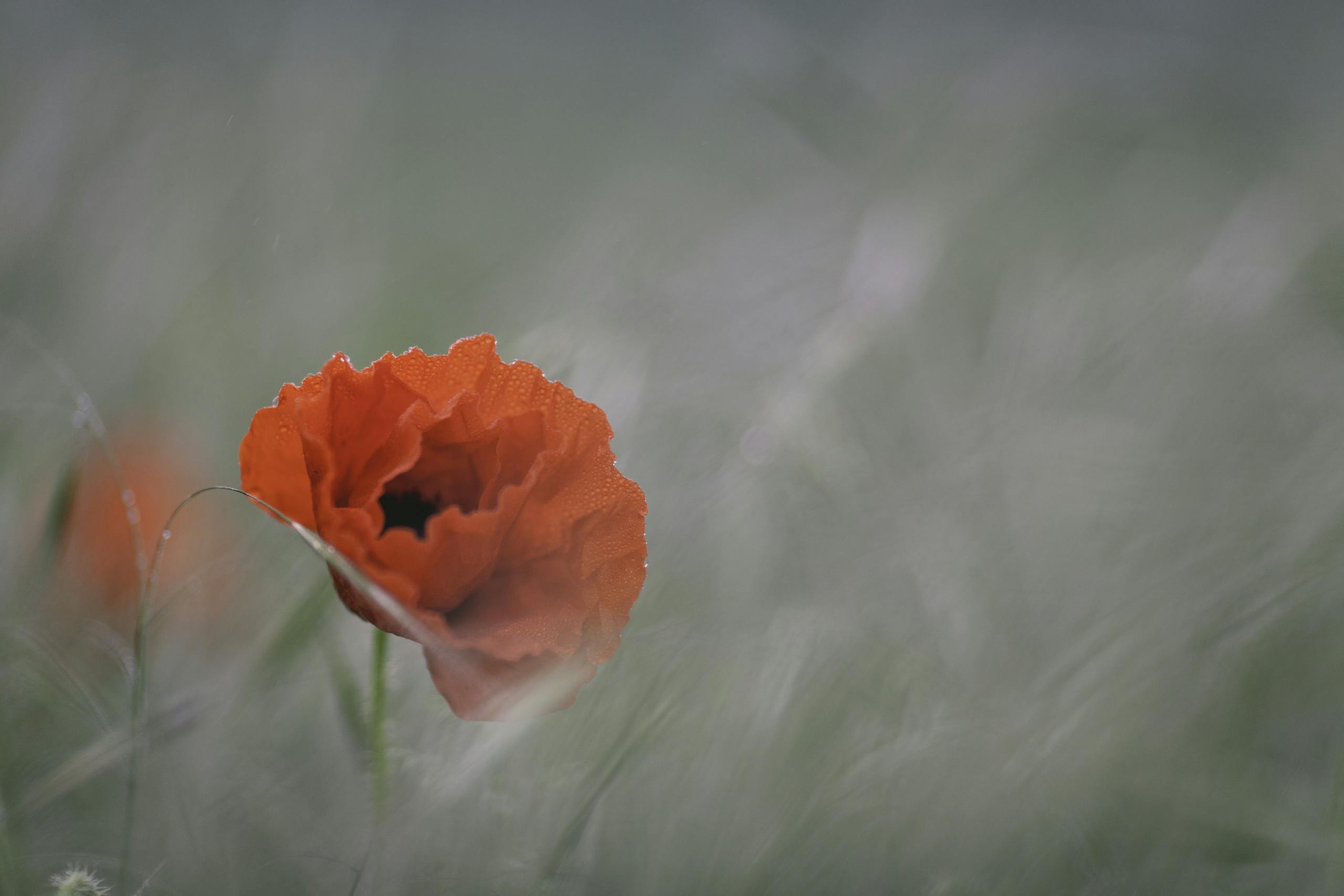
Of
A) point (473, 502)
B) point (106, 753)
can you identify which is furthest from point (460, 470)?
point (106, 753)

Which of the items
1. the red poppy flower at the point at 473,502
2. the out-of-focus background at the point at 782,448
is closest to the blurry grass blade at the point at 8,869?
the out-of-focus background at the point at 782,448

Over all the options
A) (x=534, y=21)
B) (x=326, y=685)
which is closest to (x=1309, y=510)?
(x=326, y=685)

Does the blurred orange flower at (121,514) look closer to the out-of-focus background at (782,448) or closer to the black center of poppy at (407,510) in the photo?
the out-of-focus background at (782,448)

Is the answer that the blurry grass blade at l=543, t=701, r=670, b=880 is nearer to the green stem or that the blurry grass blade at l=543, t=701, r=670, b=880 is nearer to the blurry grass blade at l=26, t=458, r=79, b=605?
the green stem

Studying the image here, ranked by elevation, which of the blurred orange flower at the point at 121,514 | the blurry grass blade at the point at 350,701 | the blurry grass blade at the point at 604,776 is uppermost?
the blurred orange flower at the point at 121,514

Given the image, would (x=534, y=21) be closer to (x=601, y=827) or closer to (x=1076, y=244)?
(x=1076, y=244)

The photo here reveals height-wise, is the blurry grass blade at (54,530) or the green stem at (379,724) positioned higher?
the blurry grass blade at (54,530)

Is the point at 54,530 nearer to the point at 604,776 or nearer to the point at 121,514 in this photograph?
the point at 121,514

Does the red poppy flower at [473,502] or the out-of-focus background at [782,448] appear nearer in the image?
the red poppy flower at [473,502]
